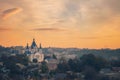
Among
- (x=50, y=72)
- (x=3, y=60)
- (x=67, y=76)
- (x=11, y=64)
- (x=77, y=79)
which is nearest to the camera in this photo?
(x=77, y=79)

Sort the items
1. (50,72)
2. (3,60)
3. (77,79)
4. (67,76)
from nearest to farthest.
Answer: (77,79), (67,76), (50,72), (3,60)

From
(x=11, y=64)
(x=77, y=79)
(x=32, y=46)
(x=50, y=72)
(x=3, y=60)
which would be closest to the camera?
(x=77, y=79)

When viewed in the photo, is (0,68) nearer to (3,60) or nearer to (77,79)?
(3,60)

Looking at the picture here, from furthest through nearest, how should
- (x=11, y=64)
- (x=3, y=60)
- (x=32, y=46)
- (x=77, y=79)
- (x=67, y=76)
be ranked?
(x=32, y=46) → (x=3, y=60) → (x=11, y=64) → (x=67, y=76) → (x=77, y=79)

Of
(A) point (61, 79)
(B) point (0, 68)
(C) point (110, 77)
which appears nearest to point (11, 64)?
(B) point (0, 68)

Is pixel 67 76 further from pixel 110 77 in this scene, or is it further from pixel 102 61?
pixel 102 61

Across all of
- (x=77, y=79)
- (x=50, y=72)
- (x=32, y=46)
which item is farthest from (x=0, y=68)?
(x=32, y=46)

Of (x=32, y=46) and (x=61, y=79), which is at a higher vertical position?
(x=32, y=46)

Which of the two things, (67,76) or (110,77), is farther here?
(67,76)

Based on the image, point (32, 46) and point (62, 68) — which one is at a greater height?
point (32, 46)
